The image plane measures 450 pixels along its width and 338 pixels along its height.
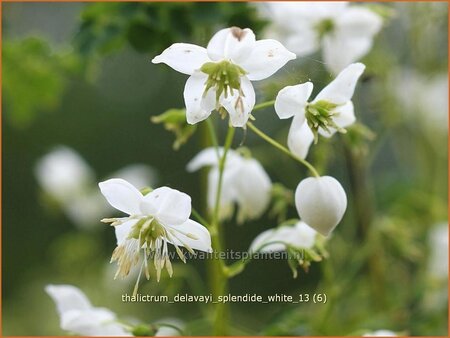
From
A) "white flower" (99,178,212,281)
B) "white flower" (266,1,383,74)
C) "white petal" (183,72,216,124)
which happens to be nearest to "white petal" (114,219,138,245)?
"white flower" (99,178,212,281)

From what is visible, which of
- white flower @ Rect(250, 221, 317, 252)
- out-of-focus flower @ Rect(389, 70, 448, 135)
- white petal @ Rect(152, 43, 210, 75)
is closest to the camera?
white petal @ Rect(152, 43, 210, 75)

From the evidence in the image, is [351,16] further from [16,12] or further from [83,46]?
[16,12]

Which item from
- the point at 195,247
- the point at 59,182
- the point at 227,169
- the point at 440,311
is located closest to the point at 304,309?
the point at 440,311

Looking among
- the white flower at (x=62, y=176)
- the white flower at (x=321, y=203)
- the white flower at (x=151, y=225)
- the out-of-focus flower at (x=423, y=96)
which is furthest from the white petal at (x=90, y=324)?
the white flower at (x=62, y=176)

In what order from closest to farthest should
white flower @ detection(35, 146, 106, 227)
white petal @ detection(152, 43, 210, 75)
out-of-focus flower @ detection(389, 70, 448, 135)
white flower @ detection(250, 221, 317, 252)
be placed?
1. white petal @ detection(152, 43, 210, 75)
2. white flower @ detection(250, 221, 317, 252)
3. out-of-focus flower @ detection(389, 70, 448, 135)
4. white flower @ detection(35, 146, 106, 227)

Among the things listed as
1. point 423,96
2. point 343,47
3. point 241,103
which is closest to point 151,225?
point 241,103

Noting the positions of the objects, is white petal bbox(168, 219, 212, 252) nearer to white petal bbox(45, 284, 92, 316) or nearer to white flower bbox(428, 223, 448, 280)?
white petal bbox(45, 284, 92, 316)
